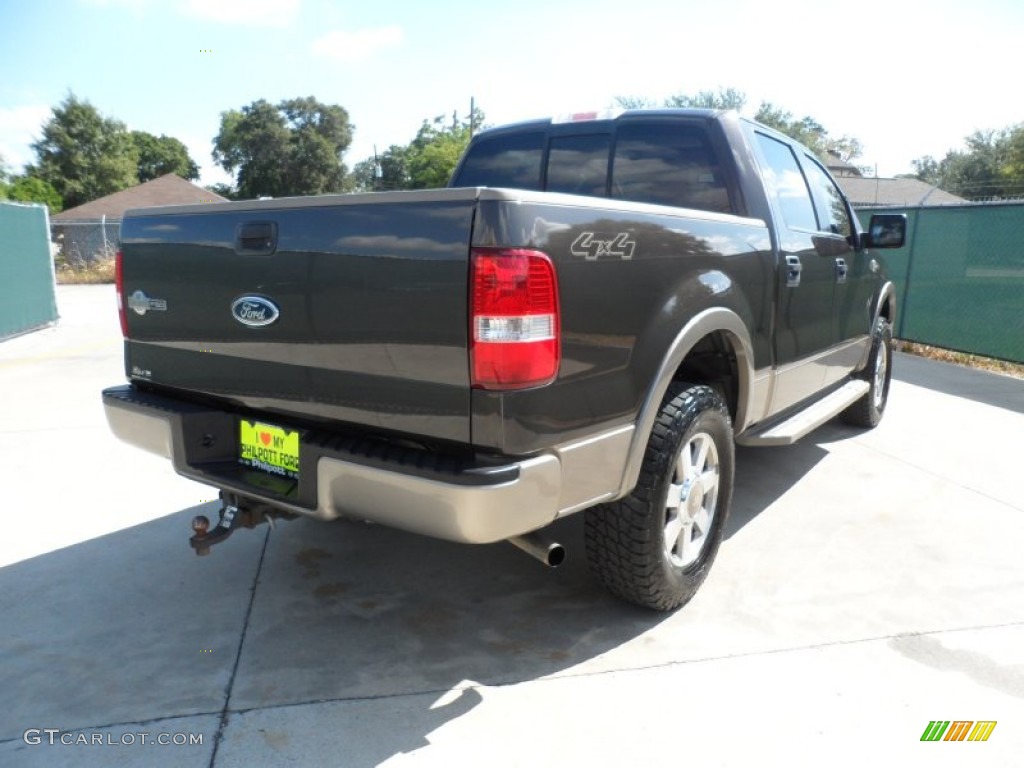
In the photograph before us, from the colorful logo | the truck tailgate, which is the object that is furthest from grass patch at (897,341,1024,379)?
the truck tailgate

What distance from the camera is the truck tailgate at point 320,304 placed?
7.47 ft

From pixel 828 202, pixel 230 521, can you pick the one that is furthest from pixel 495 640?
pixel 828 202

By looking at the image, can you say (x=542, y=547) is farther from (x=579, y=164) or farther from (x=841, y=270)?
(x=841, y=270)

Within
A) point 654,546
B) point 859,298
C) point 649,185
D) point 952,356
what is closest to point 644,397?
point 654,546

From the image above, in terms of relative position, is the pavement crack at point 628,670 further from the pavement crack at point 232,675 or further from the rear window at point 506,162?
the rear window at point 506,162

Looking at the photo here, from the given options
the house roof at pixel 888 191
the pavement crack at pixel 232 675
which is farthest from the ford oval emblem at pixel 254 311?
the house roof at pixel 888 191

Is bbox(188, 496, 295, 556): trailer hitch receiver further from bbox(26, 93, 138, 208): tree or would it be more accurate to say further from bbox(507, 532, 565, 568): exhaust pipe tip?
bbox(26, 93, 138, 208): tree

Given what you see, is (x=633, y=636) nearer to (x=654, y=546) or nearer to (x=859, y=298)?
(x=654, y=546)

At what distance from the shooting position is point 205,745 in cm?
235

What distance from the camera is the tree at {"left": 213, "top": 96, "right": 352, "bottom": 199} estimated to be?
54.9 m

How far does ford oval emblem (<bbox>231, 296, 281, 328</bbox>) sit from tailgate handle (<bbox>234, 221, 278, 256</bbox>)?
0.51ft

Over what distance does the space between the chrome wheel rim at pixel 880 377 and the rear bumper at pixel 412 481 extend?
398 centimetres

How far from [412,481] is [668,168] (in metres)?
2.24

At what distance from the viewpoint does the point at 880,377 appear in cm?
612
